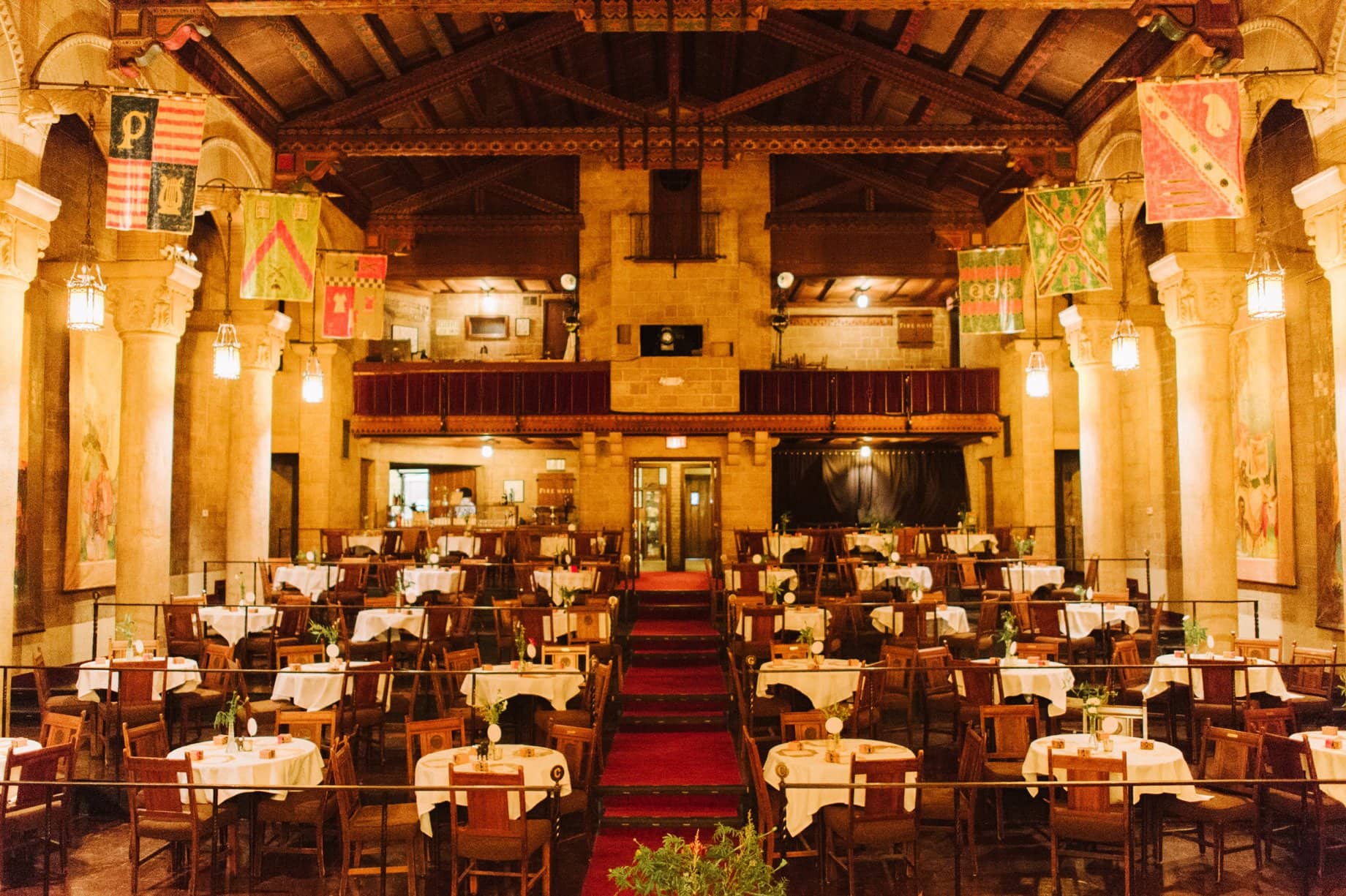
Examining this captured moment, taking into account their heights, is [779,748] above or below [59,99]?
below

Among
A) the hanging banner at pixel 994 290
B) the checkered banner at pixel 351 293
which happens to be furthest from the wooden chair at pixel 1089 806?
the checkered banner at pixel 351 293

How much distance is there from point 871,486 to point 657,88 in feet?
31.7

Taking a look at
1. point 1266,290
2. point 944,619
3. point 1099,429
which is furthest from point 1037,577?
point 1266,290

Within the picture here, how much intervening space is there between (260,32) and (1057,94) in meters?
10.2

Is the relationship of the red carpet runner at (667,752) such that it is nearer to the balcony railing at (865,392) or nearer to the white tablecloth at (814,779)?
the white tablecloth at (814,779)

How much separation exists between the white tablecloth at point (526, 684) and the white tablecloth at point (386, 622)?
2.40 meters

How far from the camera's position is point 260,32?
12078mm

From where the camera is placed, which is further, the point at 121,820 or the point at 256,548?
the point at 256,548

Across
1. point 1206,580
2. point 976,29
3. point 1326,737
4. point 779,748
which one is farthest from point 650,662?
point 976,29

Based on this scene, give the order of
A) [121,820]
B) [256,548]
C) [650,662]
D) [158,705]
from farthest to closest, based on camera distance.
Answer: [256,548], [650,662], [158,705], [121,820]

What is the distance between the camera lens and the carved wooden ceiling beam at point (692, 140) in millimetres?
14055

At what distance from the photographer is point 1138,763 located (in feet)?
21.0

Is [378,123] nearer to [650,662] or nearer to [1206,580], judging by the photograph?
[650,662]

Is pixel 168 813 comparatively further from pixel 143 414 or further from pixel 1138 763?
pixel 143 414
